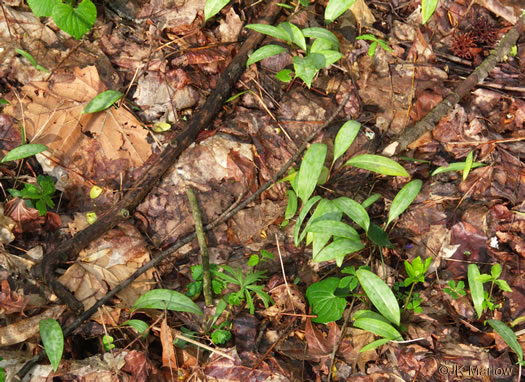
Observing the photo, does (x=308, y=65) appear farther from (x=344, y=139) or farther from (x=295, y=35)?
(x=344, y=139)

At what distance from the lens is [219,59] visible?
2623mm

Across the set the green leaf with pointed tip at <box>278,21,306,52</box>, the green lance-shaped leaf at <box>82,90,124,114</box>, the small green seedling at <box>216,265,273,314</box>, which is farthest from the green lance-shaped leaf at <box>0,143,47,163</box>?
the green leaf with pointed tip at <box>278,21,306,52</box>

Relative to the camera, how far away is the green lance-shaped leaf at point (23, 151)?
6.57ft

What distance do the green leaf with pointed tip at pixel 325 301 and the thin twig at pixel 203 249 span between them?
0.50 meters

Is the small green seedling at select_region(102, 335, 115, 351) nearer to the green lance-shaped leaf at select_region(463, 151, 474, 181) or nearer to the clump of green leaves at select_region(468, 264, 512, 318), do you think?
the clump of green leaves at select_region(468, 264, 512, 318)

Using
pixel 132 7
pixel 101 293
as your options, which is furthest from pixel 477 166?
pixel 132 7

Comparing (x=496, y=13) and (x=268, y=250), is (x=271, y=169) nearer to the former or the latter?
(x=268, y=250)

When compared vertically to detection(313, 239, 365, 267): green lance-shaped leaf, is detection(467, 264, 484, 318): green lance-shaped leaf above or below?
below

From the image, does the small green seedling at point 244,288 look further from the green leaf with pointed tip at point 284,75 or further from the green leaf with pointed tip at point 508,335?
the green leaf with pointed tip at point 284,75

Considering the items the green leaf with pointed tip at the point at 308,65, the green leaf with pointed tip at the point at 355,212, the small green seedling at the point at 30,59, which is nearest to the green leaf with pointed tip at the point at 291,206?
the green leaf with pointed tip at the point at 355,212

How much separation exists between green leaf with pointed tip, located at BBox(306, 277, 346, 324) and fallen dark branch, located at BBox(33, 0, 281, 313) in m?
1.06

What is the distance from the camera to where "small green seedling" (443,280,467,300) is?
81.8 inches

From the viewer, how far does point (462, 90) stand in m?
2.71

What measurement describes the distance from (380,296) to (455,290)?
1.78 feet
